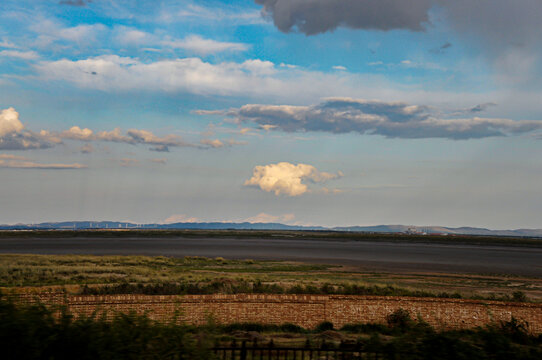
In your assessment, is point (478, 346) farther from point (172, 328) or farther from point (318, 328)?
point (318, 328)

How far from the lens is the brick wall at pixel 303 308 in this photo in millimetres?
17250

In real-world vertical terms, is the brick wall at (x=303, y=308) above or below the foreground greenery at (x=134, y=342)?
below

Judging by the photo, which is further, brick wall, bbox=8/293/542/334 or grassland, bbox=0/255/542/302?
grassland, bbox=0/255/542/302

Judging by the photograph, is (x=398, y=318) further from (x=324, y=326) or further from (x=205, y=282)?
(x=205, y=282)

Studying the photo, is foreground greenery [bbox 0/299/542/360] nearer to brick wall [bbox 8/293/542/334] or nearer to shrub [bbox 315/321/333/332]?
brick wall [bbox 8/293/542/334]

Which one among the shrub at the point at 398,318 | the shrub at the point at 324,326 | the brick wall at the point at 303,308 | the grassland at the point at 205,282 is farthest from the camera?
the grassland at the point at 205,282

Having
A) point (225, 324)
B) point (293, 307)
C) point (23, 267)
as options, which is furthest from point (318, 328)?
point (23, 267)

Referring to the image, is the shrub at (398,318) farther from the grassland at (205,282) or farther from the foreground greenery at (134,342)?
the foreground greenery at (134,342)

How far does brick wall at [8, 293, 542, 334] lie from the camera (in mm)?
17250

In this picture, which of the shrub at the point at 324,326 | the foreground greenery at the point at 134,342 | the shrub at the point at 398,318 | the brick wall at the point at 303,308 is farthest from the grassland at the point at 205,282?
the foreground greenery at the point at 134,342

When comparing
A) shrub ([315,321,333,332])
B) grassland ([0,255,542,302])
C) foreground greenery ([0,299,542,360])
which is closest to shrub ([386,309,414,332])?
shrub ([315,321,333,332])

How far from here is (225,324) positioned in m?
17.6

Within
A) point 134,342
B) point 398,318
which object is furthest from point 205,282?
point 134,342

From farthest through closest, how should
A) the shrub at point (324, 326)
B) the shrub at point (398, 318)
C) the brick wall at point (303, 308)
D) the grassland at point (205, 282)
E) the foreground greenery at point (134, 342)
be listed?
1. the grassland at point (205, 282)
2. the shrub at point (398, 318)
3. the shrub at point (324, 326)
4. the brick wall at point (303, 308)
5. the foreground greenery at point (134, 342)
